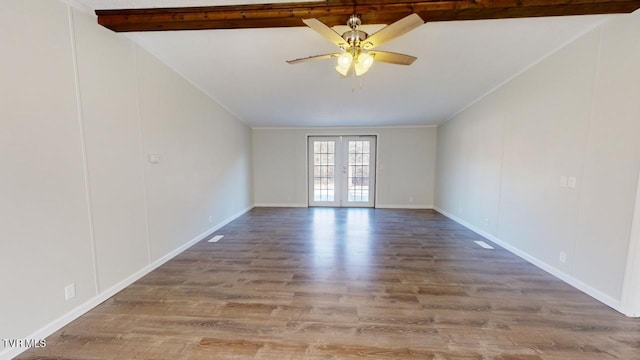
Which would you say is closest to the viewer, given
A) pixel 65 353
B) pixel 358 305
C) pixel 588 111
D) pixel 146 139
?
pixel 65 353

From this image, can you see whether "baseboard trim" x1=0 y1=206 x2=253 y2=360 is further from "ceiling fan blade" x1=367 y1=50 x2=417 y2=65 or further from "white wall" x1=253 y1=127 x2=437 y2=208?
"white wall" x1=253 y1=127 x2=437 y2=208

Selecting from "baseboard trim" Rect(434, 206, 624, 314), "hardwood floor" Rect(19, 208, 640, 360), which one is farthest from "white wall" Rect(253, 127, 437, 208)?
"hardwood floor" Rect(19, 208, 640, 360)

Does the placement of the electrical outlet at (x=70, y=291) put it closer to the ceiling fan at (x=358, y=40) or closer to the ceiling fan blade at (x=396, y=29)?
the ceiling fan at (x=358, y=40)

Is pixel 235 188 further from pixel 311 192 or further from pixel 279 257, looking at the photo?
pixel 279 257

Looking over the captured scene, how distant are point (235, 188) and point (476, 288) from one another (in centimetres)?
495

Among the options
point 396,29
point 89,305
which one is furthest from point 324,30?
point 89,305

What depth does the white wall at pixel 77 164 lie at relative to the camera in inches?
70.2

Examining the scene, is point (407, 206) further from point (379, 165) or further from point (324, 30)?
point (324, 30)

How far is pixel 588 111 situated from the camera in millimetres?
2588

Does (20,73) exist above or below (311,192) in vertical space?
above

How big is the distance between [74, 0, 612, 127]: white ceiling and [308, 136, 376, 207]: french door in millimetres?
1794

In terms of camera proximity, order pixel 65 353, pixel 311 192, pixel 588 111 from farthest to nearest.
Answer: pixel 311 192 < pixel 588 111 < pixel 65 353

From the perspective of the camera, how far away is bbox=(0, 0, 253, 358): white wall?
1.78 m

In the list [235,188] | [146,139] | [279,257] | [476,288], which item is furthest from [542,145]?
[235,188]
